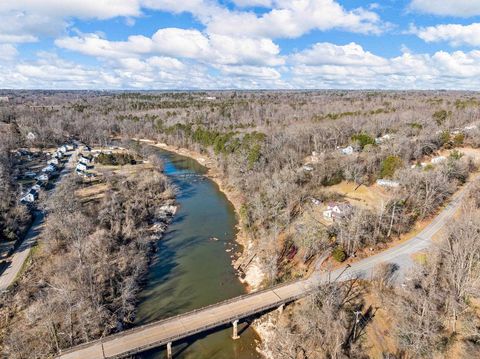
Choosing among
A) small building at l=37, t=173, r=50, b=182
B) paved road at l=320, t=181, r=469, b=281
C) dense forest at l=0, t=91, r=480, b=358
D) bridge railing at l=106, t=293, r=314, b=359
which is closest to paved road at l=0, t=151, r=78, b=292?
dense forest at l=0, t=91, r=480, b=358

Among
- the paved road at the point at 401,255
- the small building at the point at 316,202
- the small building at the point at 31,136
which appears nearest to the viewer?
the paved road at the point at 401,255

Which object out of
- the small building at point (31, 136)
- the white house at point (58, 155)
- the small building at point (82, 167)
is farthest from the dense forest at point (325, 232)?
the white house at point (58, 155)

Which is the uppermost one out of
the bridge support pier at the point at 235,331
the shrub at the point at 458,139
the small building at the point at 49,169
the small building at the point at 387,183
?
the shrub at the point at 458,139

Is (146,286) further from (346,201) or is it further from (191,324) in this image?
(346,201)

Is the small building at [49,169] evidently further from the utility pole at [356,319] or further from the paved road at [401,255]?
the utility pole at [356,319]

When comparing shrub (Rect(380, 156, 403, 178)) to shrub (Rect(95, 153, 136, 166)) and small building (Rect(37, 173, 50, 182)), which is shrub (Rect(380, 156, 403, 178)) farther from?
small building (Rect(37, 173, 50, 182))

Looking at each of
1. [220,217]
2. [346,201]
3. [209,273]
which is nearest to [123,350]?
[209,273]
